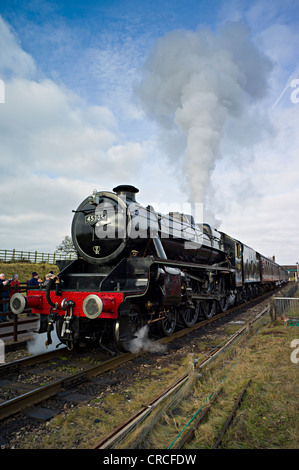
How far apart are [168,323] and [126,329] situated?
2249 mm

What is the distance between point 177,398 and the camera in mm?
3447

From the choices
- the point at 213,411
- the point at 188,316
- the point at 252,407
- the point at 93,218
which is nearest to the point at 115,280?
the point at 93,218

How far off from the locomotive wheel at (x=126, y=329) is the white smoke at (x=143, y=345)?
0.18 meters

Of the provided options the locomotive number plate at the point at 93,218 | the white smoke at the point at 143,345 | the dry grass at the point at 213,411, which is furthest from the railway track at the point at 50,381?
the locomotive number plate at the point at 93,218

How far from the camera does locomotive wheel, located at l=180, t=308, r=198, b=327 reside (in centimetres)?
762

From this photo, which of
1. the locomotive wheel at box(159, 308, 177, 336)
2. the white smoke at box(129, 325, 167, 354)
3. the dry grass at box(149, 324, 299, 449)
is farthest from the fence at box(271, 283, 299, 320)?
the white smoke at box(129, 325, 167, 354)

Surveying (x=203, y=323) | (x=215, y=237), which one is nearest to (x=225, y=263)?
(x=215, y=237)

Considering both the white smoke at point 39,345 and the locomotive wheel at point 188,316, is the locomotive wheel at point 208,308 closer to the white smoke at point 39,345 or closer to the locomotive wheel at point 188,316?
the locomotive wheel at point 188,316

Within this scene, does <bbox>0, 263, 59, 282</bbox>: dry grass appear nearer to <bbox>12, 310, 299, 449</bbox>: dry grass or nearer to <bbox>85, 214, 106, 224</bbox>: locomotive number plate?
<bbox>85, 214, 106, 224</bbox>: locomotive number plate

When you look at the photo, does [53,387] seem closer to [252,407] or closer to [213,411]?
[213,411]

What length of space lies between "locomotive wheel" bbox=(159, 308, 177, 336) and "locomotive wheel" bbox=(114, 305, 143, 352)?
103 centimetres

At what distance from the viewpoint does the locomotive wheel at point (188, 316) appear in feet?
25.0

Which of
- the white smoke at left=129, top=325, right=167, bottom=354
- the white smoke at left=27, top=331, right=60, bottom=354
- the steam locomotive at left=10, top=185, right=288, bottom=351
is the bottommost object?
the white smoke at left=27, top=331, right=60, bottom=354
